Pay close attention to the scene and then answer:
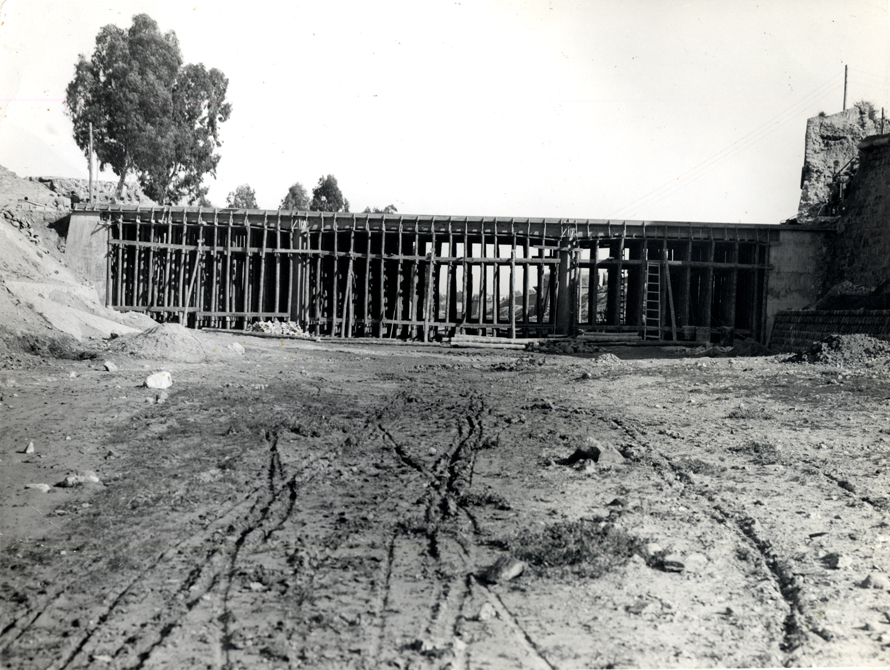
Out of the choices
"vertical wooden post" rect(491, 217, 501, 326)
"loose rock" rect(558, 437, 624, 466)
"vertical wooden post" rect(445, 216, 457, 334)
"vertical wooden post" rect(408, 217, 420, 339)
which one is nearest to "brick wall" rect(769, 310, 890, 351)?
"vertical wooden post" rect(491, 217, 501, 326)

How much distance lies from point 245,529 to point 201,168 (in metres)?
36.6

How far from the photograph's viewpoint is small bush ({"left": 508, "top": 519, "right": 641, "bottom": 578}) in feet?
15.7

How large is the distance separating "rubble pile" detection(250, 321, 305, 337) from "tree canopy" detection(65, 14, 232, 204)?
47.8ft

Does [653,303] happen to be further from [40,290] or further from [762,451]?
[40,290]

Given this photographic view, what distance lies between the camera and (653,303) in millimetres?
26812

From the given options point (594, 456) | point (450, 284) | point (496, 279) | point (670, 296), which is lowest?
point (594, 456)

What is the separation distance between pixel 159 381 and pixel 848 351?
12.8 m

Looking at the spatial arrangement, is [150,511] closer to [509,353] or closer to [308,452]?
[308,452]

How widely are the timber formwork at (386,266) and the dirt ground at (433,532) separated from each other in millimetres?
14649

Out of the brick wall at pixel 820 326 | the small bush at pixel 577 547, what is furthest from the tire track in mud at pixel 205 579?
the brick wall at pixel 820 326

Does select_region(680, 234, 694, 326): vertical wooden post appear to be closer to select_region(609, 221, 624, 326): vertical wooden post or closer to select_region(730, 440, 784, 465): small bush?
select_region(609, 221, 624, 326): vertical wooden post

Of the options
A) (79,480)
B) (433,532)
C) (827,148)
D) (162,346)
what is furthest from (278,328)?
(827,148)

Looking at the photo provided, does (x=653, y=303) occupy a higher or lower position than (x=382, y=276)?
lower

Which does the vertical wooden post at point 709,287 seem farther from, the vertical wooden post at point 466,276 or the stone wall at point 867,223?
the vertical wooden post at point 466,276
